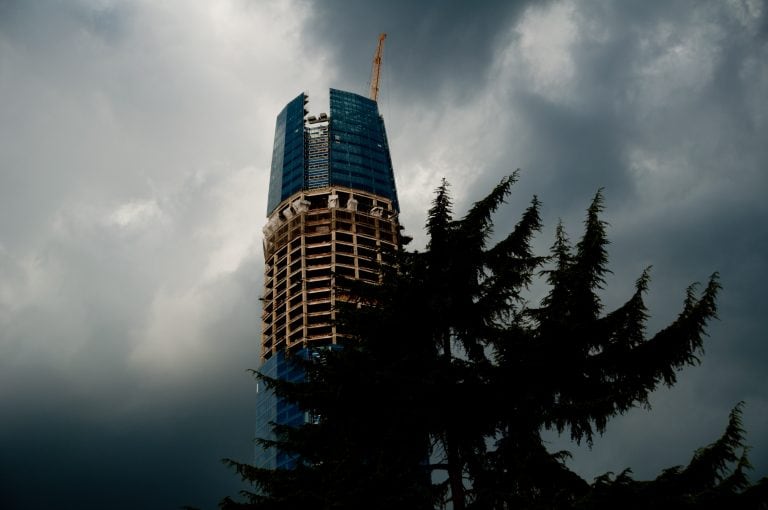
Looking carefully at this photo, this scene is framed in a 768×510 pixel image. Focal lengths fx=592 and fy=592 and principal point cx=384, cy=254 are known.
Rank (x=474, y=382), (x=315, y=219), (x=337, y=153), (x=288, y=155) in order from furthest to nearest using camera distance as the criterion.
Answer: (x=288, y=155) < (x=337, y=153) < (x=315, y=219) < (x=474, y=382)

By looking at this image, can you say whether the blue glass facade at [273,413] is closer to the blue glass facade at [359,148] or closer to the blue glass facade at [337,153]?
the blue glass facade at [337,153]

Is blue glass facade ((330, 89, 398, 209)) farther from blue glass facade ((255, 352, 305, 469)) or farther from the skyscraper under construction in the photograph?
blue glass facade ((255, 352, 305, 469))

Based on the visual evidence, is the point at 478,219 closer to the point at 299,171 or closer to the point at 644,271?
the point at 644,271

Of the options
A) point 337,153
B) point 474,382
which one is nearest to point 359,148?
point 337,153

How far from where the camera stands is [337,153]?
369 ft

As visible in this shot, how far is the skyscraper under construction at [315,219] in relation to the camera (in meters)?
94.3

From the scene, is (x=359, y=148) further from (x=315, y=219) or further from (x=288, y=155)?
(x=315, y=219)

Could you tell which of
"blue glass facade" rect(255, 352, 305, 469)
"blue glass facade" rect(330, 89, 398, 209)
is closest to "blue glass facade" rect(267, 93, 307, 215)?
"blue glass facade" rect(330, 89, 398, 209)

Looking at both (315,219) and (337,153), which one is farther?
(337,153)

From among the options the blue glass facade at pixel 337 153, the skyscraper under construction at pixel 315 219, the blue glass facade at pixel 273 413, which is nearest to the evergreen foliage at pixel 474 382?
the blue glass facade at pixel 273 413

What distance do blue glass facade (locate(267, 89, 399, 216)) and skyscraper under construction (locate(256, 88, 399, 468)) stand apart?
0.20m

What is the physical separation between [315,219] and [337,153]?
1621 centimetres

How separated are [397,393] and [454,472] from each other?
2.28 metres

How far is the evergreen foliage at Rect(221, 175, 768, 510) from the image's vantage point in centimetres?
1106
